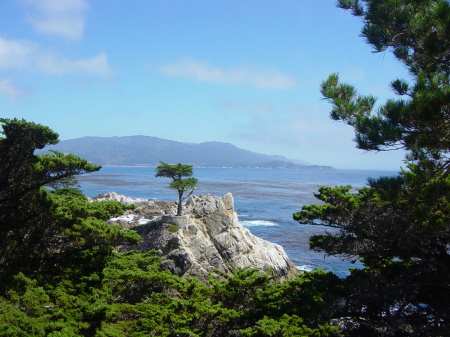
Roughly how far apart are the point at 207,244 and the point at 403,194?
14077mm

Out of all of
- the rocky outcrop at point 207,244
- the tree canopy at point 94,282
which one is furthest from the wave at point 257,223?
the tree canopy at point 94,282

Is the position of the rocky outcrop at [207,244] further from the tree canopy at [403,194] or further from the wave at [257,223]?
the wave at [257,223]

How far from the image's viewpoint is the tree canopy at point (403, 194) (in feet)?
20.7

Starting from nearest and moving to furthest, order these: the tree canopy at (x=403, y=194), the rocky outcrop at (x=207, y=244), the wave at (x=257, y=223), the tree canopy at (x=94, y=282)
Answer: the tree canopy at (x=403, y=194), the tree canopy at (x=94, y=282), the rocky outcrop at (x=207, y=244), the wave at (x=257, y=223)

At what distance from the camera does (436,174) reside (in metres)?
7.38

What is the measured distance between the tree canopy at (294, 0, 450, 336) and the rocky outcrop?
34.2ft

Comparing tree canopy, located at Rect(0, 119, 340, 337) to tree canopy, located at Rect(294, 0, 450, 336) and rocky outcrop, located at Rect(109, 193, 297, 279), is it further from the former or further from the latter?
rocky outcrop, located at Rect(109, 193, 297, 279)

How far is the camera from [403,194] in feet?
24.9

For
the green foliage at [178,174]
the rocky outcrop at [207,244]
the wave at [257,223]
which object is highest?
the green foliage at [178,174]

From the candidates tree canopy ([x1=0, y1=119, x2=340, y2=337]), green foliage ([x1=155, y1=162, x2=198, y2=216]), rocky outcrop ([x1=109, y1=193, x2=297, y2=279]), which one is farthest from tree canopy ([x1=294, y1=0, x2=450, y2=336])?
green foliage ([x1=155, y1=162, x2=198, y2=216])

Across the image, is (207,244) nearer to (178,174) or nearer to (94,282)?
(178,174)

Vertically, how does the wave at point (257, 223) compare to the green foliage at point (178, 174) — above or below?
below

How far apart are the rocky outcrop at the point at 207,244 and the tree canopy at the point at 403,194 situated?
34.2 ft

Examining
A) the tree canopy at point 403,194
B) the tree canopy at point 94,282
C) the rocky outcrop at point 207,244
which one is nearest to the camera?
the tree canopy at point 403,194
